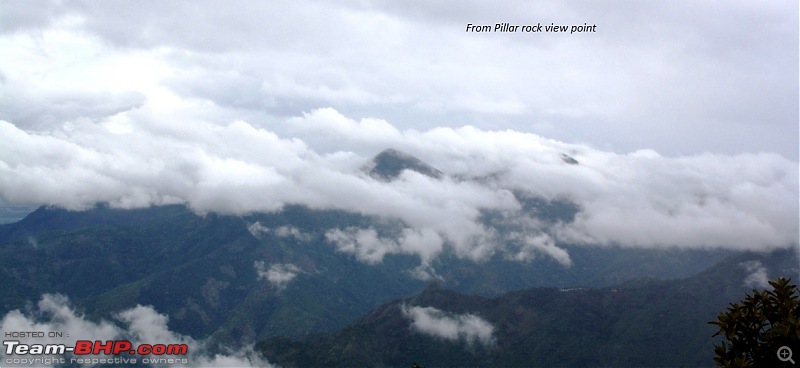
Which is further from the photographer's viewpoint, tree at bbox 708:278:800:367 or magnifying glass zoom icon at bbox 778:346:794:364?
tree at bbox 708:278:800:367

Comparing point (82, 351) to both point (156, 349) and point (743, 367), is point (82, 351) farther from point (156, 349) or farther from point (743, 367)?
point (743, 367)

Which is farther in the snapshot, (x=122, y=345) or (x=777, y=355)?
(x=122, y=345)

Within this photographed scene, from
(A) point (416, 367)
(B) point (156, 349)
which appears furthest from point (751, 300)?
(B) point (156, 349)

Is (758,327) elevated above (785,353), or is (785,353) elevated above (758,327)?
(758,327)

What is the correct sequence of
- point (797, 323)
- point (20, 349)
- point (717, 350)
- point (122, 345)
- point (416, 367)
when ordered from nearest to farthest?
point (797, 323), point (717, 350), point (416, 367), point (20, 349), point (122, 345)

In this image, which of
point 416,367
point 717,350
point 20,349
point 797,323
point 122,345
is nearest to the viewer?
point 797,323

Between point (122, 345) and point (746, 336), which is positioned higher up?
point (746, 336)

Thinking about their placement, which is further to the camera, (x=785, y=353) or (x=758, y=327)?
(x=758, y=327)

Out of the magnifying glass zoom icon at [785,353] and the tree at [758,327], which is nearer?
the magnifying glass zoom icon at [785,353]
